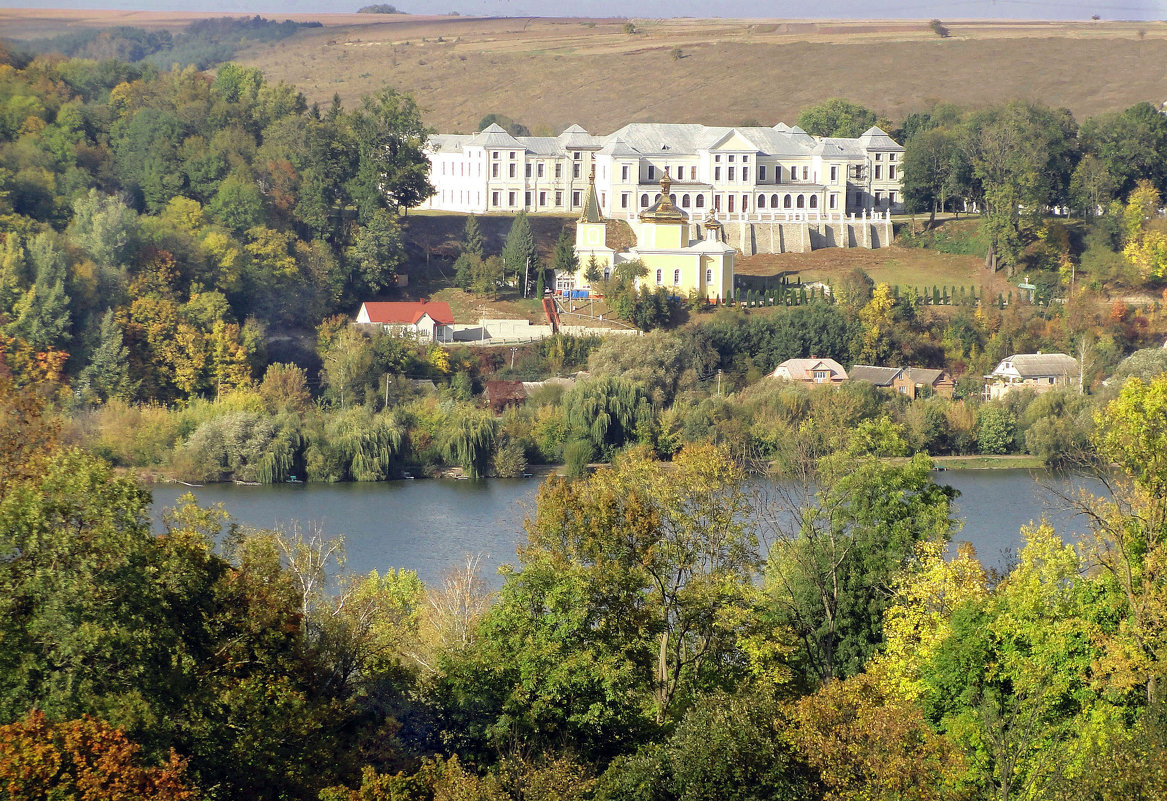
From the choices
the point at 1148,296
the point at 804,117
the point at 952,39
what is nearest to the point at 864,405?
the point at 1148,296

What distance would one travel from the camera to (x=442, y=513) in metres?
30.5

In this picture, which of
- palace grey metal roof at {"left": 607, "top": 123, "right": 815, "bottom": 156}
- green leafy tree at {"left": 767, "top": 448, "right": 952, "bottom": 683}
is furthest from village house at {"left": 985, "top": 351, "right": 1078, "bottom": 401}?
green leafy tree at {"left": 767, "top": 448, "right": 952, "bottom": 683}

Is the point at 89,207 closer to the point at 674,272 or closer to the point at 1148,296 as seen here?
the point at 674,272

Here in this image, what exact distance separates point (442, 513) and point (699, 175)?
2751 cm

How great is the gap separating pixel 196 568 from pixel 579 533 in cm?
353

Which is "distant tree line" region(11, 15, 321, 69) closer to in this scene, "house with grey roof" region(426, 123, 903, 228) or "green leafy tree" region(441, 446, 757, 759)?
"house with grey roof" region(426, 123, 903, 228)

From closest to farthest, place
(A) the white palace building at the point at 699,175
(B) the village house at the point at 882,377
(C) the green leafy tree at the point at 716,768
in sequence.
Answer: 1. (C) the green leafy tree at the point at 716,768
2. (B) the village house at the point at 882,377
3. (A) the white palace building at the point at 699,175

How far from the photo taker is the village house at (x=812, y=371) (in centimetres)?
4125

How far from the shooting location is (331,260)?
4622 cm

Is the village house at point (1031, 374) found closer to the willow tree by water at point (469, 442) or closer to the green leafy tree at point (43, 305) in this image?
the willow tree by water at point (469, 442)

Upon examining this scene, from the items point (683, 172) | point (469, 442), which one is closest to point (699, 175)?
point (683, 172)

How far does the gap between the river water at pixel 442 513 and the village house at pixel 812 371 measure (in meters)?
5.86

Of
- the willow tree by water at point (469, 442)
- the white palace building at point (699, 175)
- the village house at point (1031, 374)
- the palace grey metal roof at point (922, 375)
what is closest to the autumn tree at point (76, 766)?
the willow tree by water at point (469, 442)

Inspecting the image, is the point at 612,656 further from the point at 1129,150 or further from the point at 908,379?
the point at 1129,150
